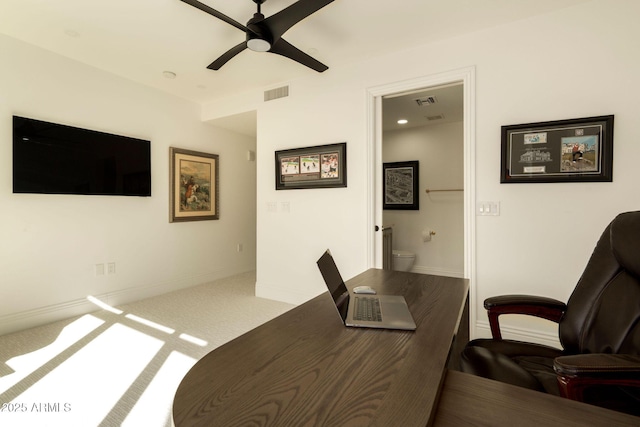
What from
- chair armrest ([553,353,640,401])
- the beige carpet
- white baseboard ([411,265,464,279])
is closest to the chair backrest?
chair armrest ([553,353,640,401])

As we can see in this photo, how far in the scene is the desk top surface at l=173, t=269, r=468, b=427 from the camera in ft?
2.09

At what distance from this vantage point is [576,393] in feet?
2.78

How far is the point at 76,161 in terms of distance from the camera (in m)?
3.06

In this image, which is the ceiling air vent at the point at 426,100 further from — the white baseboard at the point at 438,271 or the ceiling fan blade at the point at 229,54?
the white baseboard at the point at 438,271

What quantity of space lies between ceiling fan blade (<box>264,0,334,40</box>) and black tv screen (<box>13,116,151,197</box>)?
244cm

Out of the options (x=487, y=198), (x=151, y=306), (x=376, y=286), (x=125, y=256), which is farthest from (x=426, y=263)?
(x=125, y=256)

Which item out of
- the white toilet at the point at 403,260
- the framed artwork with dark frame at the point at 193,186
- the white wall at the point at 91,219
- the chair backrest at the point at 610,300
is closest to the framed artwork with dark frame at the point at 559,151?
the chair backrest at the point at 610,300

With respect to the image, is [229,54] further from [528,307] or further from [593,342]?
[593,342]

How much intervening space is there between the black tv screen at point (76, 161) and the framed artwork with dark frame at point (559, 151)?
3.87m

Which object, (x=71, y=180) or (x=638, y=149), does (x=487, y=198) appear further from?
(x=71, y=180)

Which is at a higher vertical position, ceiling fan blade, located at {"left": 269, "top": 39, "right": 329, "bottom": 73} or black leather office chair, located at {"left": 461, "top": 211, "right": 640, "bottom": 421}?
ceiling fan blade, located at {"left": 269, "top": 39, "right": 329, "bottom": 73}

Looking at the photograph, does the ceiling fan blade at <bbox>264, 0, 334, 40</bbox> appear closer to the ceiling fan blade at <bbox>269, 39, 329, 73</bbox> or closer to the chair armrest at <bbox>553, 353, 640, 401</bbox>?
the ceiling fan blade at <bbox>269, 39, 329, 73</bbox>

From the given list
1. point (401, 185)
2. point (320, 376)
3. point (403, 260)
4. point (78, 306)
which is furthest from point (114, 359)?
point (401, 185)

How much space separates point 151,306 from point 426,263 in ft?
13.1
